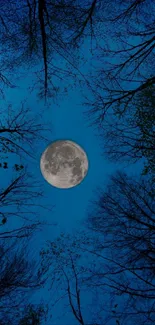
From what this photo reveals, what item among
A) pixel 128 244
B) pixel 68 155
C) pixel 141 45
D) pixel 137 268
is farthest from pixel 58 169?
pixel 141 45

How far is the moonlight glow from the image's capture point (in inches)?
560

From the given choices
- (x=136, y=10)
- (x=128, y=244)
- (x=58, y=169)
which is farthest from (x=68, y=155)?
(x=136, y=10)

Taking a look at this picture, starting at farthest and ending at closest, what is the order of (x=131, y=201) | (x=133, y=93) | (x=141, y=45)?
(x=131, y=201)
(x=133, y=93)
(x=141, y=45)

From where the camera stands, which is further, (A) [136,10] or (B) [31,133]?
(B) [31,133]

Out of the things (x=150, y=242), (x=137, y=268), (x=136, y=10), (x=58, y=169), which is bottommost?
(x=137, y=268)

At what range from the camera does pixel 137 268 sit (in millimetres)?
9023

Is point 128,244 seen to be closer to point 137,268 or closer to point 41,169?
point 137,268

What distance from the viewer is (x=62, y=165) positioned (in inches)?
558

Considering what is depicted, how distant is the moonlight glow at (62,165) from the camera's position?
14.2 meters

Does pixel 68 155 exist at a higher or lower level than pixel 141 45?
higher

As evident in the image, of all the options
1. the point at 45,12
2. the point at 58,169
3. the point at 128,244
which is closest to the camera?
the point at 45,12

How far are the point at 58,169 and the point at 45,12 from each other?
810 centimetres

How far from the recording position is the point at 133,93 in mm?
8930

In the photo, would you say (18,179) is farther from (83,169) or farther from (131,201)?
(83,169)
